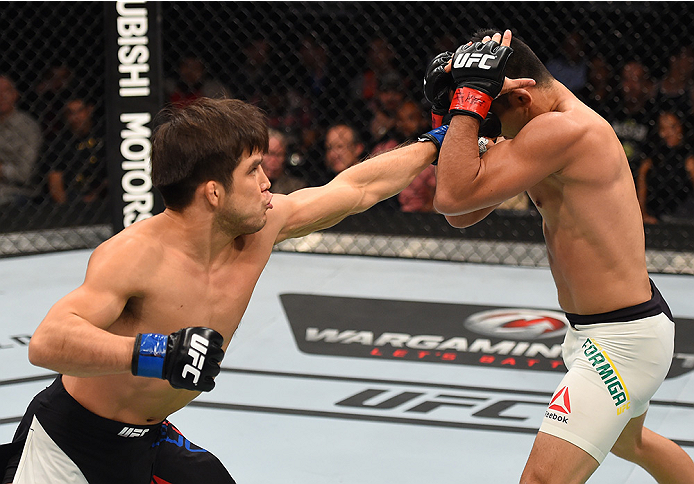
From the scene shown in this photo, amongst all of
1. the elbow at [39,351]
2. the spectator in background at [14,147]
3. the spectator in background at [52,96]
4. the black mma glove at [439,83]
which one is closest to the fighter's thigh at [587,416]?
the black mma glove at [439,83]

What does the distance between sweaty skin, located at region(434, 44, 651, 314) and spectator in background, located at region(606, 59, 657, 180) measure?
10.7ft

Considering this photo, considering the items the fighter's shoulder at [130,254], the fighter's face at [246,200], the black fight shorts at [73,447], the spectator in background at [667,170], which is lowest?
the spectator in background at [667,170]

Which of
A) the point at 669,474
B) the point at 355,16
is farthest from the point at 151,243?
the point at 355,16

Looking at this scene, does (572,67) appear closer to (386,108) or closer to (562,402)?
(386,108)

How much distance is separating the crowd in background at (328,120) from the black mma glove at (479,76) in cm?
311

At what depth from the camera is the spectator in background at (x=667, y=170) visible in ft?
15.6

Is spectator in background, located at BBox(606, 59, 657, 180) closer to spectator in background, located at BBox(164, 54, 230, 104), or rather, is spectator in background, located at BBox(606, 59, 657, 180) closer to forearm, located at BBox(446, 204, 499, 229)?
spectator in background, located at BBox(164, 54, 230, 104)

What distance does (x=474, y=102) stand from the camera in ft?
5.48

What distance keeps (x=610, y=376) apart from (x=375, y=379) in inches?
56.1

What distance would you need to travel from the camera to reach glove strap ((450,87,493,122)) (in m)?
1.67

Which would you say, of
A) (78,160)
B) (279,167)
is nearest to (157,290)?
(279,167)

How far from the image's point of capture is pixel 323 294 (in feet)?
13.2

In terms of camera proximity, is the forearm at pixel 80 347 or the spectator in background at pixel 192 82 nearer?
the forearm at pixel 80 347

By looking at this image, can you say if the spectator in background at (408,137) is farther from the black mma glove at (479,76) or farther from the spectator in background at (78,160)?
the black mma glove at (479,76)
